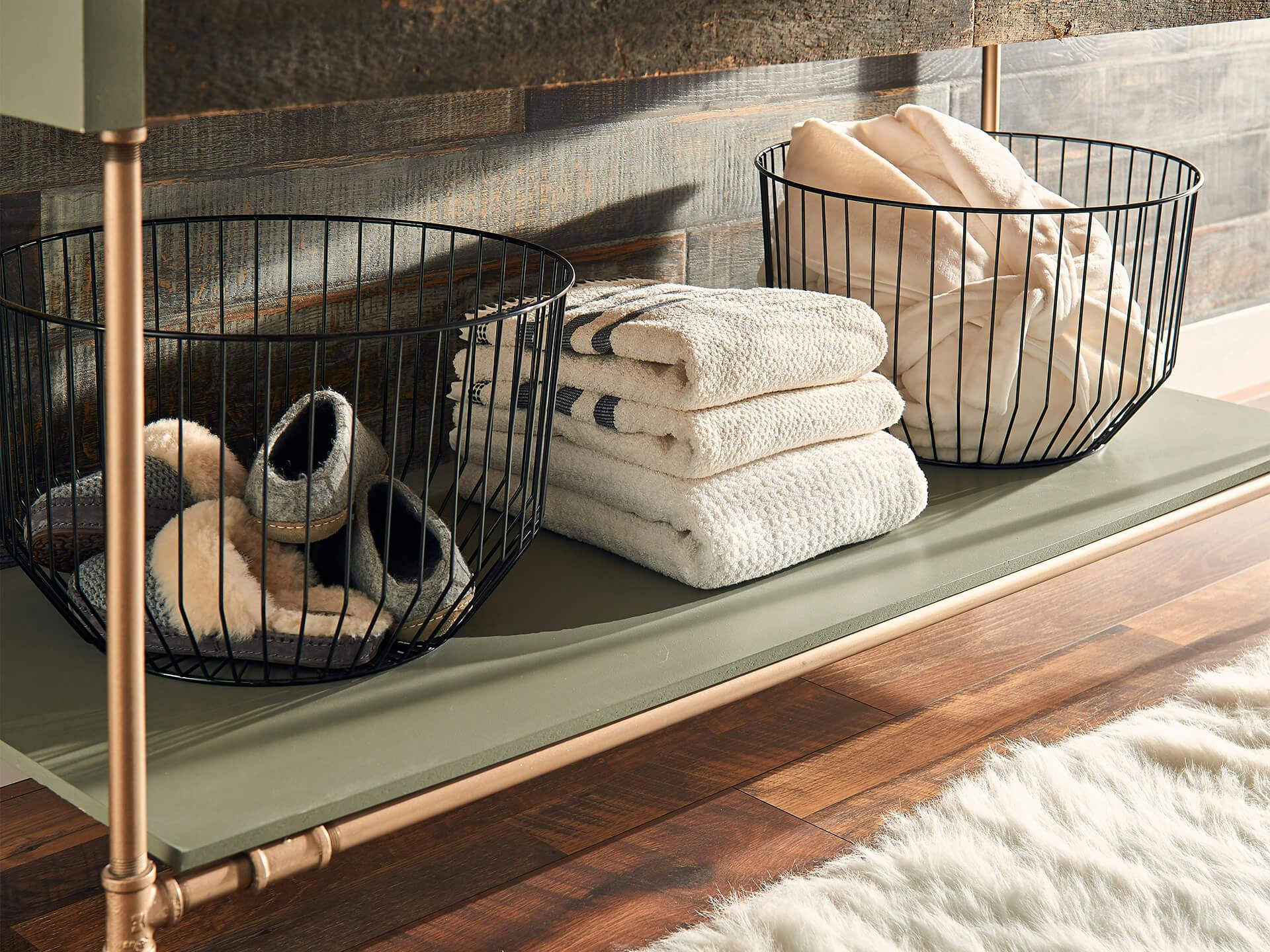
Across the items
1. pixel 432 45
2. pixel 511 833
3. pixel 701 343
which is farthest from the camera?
pixel 511 833

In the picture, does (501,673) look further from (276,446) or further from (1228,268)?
(1228,268)

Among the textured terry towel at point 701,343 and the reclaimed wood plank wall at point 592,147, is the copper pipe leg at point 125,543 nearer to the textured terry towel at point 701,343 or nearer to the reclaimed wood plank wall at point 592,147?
Result: the reclaimed wood plank wall at point 592,147

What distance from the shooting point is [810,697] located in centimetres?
105

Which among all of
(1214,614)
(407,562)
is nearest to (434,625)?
(407,562)

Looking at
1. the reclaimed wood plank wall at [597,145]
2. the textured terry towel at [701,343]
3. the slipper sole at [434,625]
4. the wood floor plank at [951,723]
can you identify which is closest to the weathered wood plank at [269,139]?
the reclaimed wood plank wall at [597,145]

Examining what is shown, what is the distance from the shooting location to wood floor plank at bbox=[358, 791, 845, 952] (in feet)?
2.47

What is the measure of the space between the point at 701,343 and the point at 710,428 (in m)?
0.05

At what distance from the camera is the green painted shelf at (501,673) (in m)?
0.58

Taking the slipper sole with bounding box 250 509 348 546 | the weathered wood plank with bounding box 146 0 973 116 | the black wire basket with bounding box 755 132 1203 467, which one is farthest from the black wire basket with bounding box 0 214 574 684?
the black wire basket with bounding box 755 132 1203 467

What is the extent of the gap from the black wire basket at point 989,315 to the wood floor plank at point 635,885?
31 centimetres

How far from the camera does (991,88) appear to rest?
1.25 metres

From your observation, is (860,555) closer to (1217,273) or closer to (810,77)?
(810,77)

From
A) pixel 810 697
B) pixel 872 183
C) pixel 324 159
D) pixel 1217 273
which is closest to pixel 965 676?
pixel 810 697

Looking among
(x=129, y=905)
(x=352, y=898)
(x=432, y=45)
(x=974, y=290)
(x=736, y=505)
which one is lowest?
(x=352, y=898)
